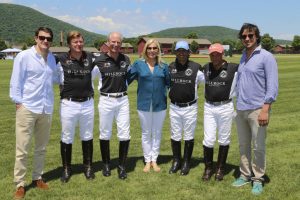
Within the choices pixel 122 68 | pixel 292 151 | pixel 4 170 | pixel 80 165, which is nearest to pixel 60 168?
pixel 80 165

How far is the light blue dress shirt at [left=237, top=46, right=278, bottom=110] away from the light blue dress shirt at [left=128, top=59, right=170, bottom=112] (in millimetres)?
1505

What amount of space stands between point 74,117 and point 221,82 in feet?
8.53

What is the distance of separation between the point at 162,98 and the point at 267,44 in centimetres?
13687

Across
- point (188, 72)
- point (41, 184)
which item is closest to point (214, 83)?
point (188, 72)

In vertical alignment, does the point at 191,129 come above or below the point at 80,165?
above

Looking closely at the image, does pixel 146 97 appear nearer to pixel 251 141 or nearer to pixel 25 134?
pixel 251 141

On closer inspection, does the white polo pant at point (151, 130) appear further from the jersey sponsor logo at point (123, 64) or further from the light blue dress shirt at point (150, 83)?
the jersey sponsor logo at point (123, 64)

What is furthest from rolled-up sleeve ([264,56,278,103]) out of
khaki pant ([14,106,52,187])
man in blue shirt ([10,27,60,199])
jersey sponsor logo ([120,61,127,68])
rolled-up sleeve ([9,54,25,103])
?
rolled-up sleeve ([9,54,25,103])

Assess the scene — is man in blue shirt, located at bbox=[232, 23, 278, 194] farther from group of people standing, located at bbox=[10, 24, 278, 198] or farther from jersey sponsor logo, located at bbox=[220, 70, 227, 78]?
jersey sponsor logo, located at bbox=[220, 70, 227, 78]

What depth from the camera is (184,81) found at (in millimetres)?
6766

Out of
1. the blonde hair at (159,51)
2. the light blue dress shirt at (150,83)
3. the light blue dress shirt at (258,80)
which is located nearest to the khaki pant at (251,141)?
A: the light blue dress shirt at (258,80)

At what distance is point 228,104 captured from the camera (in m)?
6.47

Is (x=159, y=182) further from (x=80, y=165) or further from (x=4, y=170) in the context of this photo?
(x=4, y=170)

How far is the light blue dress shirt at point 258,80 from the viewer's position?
567cm
